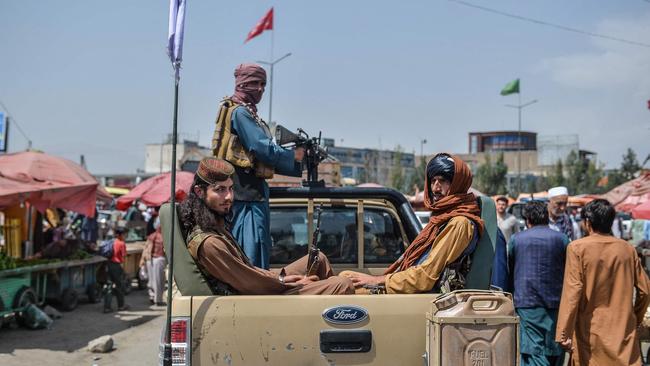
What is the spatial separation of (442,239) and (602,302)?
1.89m

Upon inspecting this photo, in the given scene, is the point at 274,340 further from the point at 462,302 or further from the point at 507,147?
the point at 507,147

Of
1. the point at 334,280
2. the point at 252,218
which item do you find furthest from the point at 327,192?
the point at 334,280

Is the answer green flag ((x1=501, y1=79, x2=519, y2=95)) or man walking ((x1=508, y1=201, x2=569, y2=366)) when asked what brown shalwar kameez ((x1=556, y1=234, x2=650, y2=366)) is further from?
green flag ((x1=501, y1=79, x2=519, y2=95))

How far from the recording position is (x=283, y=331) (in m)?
3.23

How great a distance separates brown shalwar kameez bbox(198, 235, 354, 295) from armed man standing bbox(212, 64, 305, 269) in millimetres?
788

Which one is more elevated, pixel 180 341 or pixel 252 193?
pixel 252 193

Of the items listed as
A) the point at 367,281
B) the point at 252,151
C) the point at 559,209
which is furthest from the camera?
the point at 559,209

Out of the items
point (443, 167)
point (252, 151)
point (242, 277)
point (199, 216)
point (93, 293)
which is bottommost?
point (93, 293)

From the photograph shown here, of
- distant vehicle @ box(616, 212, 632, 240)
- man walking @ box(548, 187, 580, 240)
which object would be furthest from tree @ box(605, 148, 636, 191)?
man walking @ box(548, 187, 580, 240)

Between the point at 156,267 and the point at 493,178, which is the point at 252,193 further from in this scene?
the point at 493,178

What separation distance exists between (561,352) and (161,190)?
43.6 feet

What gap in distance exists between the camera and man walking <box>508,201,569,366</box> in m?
5.45

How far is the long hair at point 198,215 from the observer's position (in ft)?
12.0

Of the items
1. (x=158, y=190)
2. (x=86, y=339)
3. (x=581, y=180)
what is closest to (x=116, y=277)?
(x=86, y=339)
